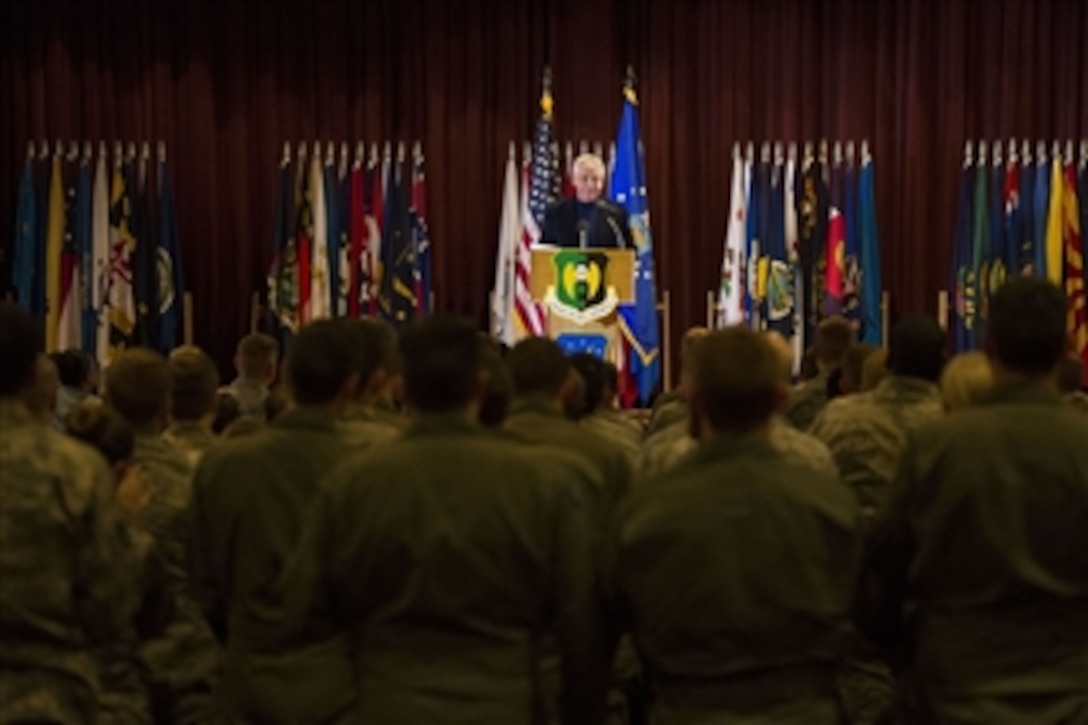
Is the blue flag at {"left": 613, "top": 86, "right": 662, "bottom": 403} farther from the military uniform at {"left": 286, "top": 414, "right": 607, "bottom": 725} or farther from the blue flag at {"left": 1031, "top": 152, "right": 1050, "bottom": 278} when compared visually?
the military uniform at {"left": 286, "top": 414, "right": 607, "bottom": 725}

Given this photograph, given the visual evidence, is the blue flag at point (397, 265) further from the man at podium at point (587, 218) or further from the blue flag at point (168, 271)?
the blue flag at point (168, 271)

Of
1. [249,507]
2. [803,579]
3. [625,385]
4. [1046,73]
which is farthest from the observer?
[1046,73]

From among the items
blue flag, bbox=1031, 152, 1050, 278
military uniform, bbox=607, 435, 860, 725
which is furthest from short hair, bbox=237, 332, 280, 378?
blue flag, bbox=1031, 152, 1050, 278

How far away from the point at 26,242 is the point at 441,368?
9.05 m

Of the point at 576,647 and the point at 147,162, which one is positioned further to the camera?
the point at 147,162

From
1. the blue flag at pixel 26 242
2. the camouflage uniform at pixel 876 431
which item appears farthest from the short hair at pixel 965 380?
the blue flag at pixel 26 242

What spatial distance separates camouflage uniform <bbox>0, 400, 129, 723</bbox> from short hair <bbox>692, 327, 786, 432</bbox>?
1138 millimetres

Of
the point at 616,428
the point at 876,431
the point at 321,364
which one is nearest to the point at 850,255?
the point at 616,428

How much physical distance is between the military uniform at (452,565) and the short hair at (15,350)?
662 millimetres

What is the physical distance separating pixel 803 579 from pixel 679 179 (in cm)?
905

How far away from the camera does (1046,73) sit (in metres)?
11.3

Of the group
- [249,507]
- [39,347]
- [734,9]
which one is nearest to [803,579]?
[249,507]

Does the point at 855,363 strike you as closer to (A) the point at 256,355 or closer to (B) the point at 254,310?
(A) the point at 256,355

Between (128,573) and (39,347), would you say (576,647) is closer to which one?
(128,573)
